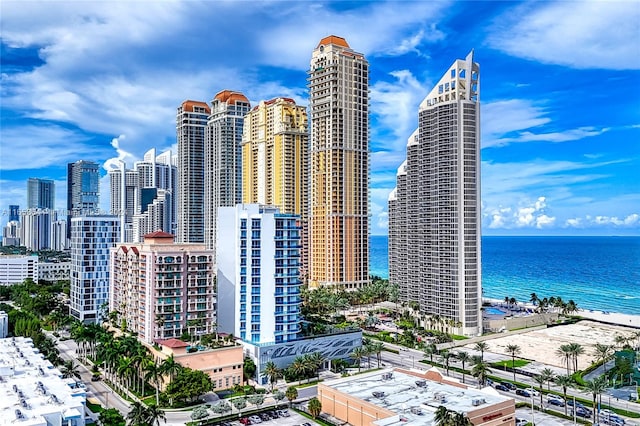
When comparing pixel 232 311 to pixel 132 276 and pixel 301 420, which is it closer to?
pixel 132 276

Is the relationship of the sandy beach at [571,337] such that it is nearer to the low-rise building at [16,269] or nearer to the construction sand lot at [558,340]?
the construction sand lot at [558,340]

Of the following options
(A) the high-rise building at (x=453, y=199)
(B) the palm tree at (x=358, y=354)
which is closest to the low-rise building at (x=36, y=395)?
(B) the palm tree at (x=358, y=354)

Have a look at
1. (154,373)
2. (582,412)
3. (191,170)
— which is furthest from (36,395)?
(191,170)

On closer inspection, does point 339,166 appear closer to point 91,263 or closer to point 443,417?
point 91,263

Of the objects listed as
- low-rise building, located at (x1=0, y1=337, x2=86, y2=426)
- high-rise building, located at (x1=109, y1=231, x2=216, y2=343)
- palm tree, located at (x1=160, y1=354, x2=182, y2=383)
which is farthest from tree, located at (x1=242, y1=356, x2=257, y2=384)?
low-rise building, located at (x1=0, y1=337, x2=86, y2=426)

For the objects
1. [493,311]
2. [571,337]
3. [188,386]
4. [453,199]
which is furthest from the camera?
[493,311]

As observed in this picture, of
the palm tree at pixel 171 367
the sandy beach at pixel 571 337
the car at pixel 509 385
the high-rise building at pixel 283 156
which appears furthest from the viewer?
the high-rise building at pixel 283 156

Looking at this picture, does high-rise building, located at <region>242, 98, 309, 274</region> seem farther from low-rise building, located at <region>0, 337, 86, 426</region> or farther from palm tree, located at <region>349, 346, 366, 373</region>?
→ low-rise building, located at <region>0, 337, 86, 426</region>

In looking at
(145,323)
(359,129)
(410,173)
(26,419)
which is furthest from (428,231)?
(26,419)
